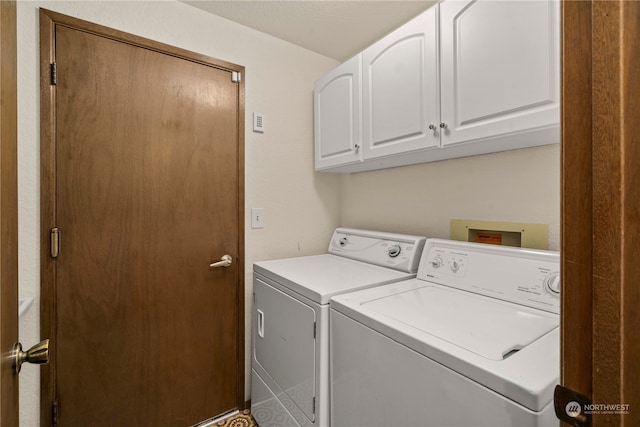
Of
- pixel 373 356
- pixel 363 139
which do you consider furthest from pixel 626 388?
pixel 363 139

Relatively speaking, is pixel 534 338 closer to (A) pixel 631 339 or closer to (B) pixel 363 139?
(A) pixel 631 339

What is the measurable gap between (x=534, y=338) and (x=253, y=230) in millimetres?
1520

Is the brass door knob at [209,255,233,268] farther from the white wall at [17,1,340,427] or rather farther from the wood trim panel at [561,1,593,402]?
the wood trim panel at [561,1,593,402]

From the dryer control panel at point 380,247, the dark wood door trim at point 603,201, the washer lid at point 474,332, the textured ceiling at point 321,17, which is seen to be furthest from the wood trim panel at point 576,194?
the textured ceiling at point 321,17

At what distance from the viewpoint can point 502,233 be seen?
4.67 feet

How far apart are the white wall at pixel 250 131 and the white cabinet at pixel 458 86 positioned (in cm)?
44

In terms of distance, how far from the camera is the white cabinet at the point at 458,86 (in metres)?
0.99

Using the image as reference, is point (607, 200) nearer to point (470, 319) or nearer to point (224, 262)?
point (470, 319)

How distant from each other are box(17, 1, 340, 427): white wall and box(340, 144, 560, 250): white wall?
1.19 ft

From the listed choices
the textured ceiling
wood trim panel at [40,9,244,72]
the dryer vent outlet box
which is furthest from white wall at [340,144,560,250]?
wood trim panel at [40,9,244,72]

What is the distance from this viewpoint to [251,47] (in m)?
1.89

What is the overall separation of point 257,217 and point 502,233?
1400 millimetres

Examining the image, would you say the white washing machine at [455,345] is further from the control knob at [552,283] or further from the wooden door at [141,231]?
the wooden door at [141,231]

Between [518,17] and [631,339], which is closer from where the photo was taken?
[631,339]
